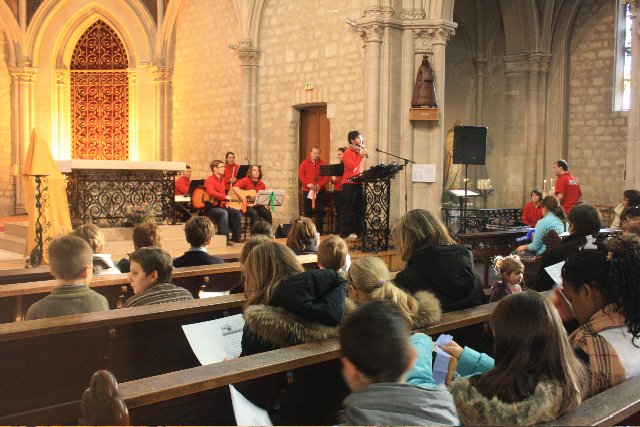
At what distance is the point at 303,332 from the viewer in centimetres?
313

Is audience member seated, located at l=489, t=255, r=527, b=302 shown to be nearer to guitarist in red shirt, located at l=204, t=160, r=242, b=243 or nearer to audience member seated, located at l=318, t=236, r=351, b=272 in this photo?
audience member seated, located at l=318, t=236, r=351, b=272

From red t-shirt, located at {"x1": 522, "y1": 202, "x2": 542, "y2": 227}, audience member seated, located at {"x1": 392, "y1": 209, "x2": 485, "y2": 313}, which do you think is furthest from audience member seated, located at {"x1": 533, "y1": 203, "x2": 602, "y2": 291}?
red t-shirt, located at {"x1": 522, "y1": 202, "x2": 542, "y2": 227}

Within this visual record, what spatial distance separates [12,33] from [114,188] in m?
9.13

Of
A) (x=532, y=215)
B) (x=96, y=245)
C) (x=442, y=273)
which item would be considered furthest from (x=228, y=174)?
(x=442, y=273)

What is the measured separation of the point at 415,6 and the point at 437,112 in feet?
5.60

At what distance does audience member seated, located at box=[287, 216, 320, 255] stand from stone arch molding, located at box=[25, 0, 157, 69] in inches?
482

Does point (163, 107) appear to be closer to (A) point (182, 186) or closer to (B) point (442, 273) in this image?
(A) point (182, 186)

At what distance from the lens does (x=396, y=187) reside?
38.3ft

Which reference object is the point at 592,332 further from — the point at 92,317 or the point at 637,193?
the point at 637,193

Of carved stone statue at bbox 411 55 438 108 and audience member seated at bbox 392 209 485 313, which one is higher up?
carved stone statue at bbox 411 55 438 108

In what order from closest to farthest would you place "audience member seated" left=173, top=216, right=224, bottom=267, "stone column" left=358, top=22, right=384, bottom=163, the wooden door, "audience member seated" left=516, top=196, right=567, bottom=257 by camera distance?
"audience member seated" left=173, top=216, right=224, bottom=267, "audience member seated" left=516, top=196, right=567, bottom=257, "stone column" left=358, top=22, right=384, bottom=163, the wooden door

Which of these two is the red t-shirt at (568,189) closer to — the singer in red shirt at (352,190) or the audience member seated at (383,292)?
the singer in red shirt at (352,190)

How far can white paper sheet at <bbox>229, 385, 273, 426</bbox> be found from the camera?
2268mm

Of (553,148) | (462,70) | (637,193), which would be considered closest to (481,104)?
(462,70)
